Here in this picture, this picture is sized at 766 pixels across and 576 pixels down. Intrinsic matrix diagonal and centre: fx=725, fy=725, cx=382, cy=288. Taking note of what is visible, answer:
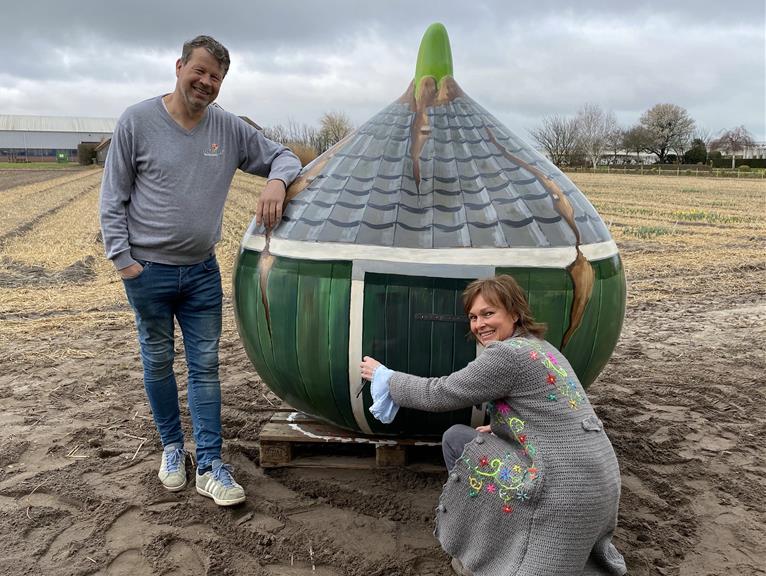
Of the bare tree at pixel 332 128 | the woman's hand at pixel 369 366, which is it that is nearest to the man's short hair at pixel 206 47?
the woman's hand at pixel 369 366

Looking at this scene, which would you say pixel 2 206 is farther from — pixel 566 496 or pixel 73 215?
pixel 566 496

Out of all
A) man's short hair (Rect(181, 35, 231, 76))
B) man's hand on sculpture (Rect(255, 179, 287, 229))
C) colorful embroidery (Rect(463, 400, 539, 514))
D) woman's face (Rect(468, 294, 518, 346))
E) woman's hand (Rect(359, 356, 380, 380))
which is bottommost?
colorful embroidery (Rect(463, 400, 539, 514))

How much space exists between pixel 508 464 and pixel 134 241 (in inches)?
71.5

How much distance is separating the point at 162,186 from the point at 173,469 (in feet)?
4.63

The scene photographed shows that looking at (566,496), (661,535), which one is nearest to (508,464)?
(566,496)

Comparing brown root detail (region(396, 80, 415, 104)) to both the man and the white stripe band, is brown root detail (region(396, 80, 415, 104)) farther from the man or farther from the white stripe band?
the white stripe band

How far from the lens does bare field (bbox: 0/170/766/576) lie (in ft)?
9.80

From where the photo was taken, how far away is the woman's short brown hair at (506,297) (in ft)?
8.29

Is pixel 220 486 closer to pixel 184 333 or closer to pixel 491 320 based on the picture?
pixel 184 333

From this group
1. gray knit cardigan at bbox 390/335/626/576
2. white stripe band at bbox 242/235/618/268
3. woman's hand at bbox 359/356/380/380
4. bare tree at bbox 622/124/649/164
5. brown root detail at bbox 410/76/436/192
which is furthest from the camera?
bare tree at bbox 622/124/649/164

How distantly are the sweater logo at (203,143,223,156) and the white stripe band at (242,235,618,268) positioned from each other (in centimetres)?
53

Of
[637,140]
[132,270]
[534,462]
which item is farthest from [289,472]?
[637,140]

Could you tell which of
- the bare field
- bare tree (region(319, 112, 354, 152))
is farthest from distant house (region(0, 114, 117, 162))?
the bare field

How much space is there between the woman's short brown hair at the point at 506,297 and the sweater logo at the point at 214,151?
1344 mm
